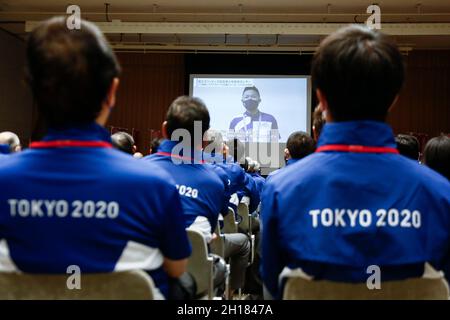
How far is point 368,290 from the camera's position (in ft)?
3.25

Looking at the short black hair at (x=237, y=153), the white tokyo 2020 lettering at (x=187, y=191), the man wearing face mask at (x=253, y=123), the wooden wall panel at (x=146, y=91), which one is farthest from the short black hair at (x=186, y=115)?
the wooden wall panel at (x=146, y=91)

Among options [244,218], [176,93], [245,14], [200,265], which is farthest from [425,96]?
[200,265]

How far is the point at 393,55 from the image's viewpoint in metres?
1.04

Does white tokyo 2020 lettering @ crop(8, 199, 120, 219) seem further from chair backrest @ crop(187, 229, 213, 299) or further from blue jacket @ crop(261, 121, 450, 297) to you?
chair backrest @ crop(187, 229, 213, 299)

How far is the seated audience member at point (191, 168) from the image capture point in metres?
2.04

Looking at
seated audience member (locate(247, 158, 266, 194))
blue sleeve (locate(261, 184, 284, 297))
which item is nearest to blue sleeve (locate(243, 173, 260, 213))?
seated audience member (locate(247, 158, 266, 194))

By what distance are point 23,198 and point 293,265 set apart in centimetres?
63

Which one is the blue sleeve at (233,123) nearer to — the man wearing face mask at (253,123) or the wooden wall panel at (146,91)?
the man wearing face mask at (253,123)

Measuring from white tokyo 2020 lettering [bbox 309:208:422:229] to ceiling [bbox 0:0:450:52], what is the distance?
7.84 m

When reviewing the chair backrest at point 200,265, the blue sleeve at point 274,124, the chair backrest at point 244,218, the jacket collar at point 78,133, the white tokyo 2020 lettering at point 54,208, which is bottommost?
the chair backrest at point 244,218

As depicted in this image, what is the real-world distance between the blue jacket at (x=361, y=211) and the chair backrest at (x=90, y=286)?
0.35 metres

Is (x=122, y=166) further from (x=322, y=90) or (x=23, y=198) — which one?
(x=322, y=90)

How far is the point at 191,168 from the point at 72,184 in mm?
1127
